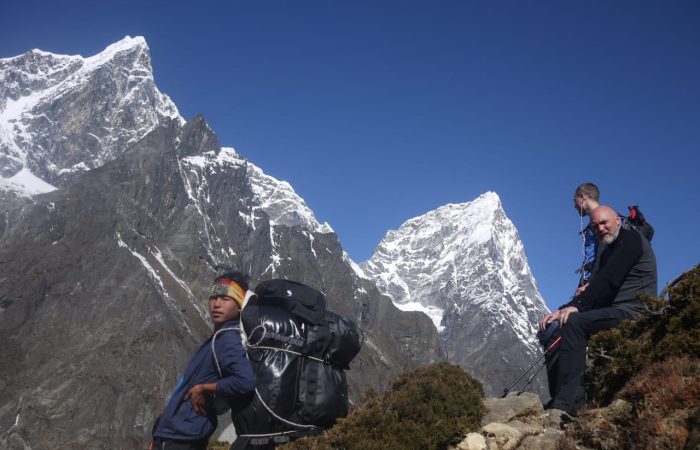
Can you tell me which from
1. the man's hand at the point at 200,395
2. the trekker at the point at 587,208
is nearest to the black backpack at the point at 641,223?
the trekker at the point at 587,208

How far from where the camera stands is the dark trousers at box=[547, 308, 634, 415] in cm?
758

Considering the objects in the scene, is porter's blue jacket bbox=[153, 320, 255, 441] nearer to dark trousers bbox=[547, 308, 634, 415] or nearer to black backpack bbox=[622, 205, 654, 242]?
dark trousers bbox=[547, 308, 634, 415]

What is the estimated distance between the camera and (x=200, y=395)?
20.0ft

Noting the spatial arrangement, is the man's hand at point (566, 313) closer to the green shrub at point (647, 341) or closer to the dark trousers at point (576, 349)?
the dark trousers at point (576, 349)

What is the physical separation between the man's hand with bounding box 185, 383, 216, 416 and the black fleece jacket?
4.77 metres

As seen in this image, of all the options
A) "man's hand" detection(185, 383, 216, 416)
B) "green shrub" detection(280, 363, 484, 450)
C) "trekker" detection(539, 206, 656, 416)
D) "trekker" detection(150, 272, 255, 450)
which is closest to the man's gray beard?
"trekker" detection(539, 206, 656, 416)

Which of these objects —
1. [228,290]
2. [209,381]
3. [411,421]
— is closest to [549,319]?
[411,421]

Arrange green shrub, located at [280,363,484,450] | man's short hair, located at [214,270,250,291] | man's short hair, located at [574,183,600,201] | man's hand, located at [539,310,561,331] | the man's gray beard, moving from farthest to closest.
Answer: man's short hair, located at [574,183,600,201]
man's hand, located at [539,310,561,331]
the man's gray beard
green shrub, located at [280,363,484,450]
man's short hair, located at [214,270,250,291]

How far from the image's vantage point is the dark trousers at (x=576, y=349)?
7582 millimetres

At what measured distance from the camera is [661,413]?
5.46m

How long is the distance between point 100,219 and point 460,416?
19548 cm

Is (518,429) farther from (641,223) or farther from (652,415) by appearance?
(641,223)

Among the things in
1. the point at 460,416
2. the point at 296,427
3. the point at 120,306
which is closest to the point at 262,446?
the point at 296,427

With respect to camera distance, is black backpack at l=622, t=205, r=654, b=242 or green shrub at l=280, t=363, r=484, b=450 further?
black backpack at l=622, t=205, r=654, b=242
